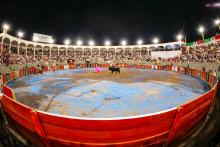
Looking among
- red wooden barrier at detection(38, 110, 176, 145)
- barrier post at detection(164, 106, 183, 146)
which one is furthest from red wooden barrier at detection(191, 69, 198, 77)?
red wooden barrier at detection(38, 110, 176, 145)

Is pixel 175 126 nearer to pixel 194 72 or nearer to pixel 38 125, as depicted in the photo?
pixel 38 125

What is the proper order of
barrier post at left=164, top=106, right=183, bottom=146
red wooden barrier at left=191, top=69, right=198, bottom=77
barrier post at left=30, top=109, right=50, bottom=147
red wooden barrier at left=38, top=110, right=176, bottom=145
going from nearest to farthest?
red wooden barrier at left=38, top=110, right=176, bottom=145 < barrier post at left=30, top=109, right=50, bottom=147 < barrier post at left=164, top=106, right=183, bottom=146 < red wooden barrier at left=191, top=69, right=198, bottom=77

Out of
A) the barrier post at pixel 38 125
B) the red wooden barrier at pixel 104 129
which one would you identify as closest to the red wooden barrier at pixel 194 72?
the red wooden barrier at pixel 104 129

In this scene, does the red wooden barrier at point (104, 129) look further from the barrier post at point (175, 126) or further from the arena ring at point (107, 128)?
the barrier post at point (175, 126)

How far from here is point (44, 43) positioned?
6925 cm

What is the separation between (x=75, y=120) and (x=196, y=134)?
5099 millimetres

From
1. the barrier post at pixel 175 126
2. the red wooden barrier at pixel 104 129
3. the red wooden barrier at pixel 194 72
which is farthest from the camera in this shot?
the red wooden barrier at pixel 194 72

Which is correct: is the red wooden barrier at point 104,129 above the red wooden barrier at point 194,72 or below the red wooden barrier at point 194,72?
below

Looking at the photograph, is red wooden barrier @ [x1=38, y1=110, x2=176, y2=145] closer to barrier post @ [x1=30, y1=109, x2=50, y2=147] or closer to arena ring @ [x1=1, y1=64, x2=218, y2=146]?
arena ring @ [x1=1, y1=64, x2=218, y2=146]

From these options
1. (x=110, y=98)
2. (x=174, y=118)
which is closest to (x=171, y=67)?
(x=110, y=98)

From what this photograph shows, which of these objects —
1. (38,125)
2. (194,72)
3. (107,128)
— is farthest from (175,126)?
(194,72)

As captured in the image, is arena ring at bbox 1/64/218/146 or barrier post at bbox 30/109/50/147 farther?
barrier post at bbox 30/109/50/147

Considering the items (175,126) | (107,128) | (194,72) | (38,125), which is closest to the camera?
(107,128)

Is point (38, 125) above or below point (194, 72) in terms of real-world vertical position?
below
